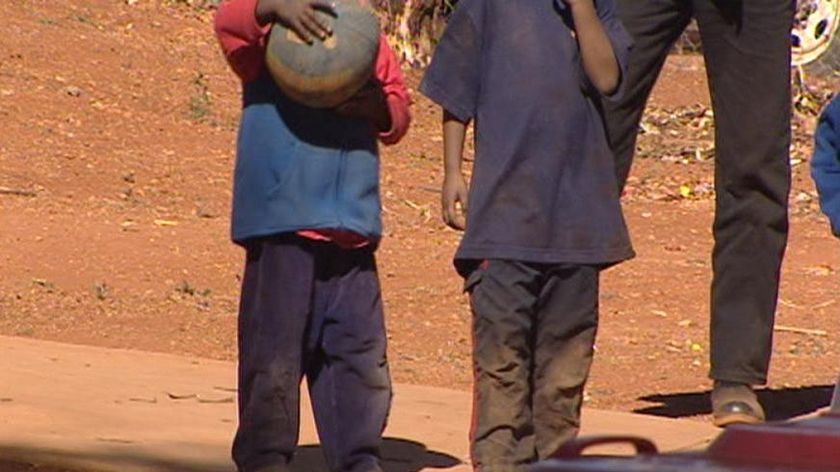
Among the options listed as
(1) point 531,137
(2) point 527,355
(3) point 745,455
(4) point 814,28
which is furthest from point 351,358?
(4) point 814,28

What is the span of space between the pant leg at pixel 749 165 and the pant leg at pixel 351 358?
138cm

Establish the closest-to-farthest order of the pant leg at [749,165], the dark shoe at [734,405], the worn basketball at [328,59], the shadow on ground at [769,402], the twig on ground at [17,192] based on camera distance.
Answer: the worn basketball at [328,59]
the dark shoe at [734,405]
the pant leg at [749,165]
the shadow on ground at [769,402]
the twig on ground at [17,192]

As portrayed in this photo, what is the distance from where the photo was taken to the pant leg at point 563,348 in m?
5.45

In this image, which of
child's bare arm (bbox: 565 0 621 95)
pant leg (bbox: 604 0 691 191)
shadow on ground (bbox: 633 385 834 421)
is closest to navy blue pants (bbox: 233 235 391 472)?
child's bare arm (bbox: 565 0 621 95)

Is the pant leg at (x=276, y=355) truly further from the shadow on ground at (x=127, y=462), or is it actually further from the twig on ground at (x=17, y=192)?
the twig on ground at (x=17, y=192)

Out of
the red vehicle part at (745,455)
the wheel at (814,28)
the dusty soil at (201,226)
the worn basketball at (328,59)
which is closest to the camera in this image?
the red vehicle part at (745,455)

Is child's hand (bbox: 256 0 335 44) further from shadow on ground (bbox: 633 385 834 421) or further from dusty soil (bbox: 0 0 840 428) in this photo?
dusty soil (bbox: 0 0 840 428)

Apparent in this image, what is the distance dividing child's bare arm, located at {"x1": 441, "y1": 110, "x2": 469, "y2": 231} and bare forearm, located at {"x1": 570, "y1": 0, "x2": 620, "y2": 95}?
36 cm

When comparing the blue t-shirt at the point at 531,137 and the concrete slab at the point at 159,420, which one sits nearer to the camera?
the blue t-shirt at the point at 531,137

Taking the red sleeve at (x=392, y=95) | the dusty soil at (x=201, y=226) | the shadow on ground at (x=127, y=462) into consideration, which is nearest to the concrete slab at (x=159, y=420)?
the shadow on ground at (x=127, y=462)

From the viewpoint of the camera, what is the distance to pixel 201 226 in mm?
11758

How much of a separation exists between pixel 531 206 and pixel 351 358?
23.4 inches

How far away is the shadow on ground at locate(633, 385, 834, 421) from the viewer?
732 cm

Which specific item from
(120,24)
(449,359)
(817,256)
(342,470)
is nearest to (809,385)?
(449,359)
